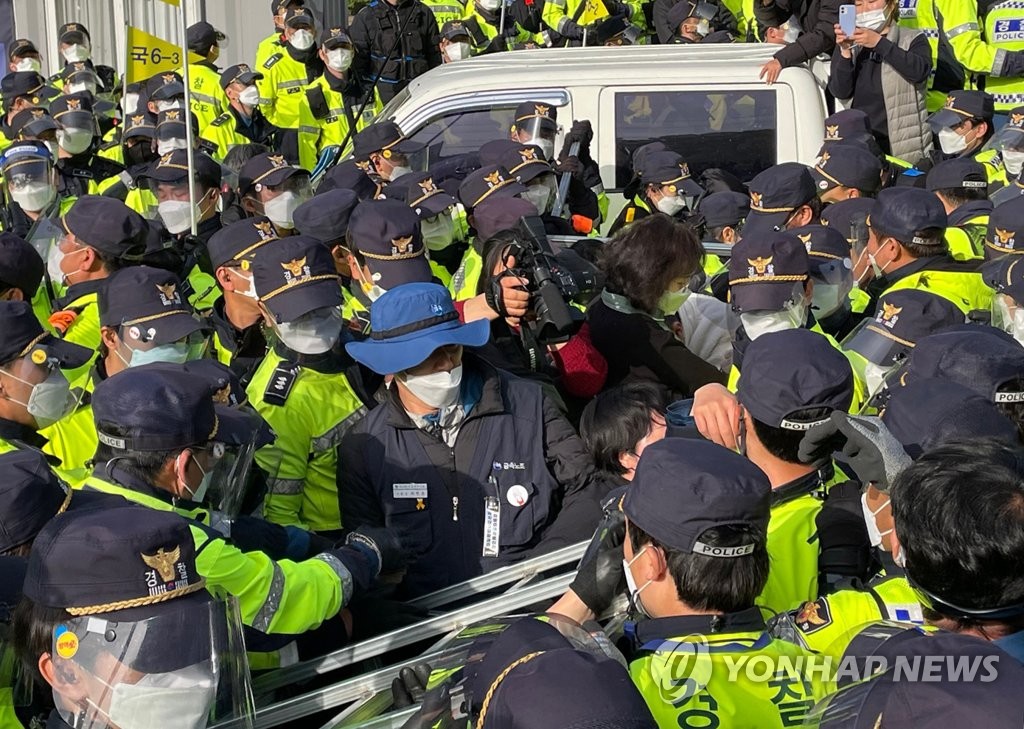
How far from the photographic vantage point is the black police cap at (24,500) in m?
2.77

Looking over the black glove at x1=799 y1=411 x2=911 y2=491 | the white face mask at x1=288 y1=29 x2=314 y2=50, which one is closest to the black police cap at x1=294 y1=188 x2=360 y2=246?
the black glove at x1=799 y1=411 x2=911 y2=491

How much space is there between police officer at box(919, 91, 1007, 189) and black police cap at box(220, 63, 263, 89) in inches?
222

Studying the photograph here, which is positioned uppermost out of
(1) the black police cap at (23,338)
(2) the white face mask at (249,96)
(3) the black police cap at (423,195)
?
(1) the black police cap at (23,338)

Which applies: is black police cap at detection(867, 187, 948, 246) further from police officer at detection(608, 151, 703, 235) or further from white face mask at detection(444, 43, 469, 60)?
white face mask at detection(444, 43, 469, 60)

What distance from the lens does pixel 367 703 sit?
2596 millimetres

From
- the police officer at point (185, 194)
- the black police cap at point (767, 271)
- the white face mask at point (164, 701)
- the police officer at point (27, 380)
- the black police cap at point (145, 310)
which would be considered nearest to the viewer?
the white face mask at point (164, 701)

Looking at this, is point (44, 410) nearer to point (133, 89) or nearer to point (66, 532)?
point (66, 532)

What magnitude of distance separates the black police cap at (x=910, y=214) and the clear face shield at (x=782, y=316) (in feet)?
3.41

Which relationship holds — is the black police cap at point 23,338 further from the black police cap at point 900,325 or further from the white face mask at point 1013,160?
the white face mask at point 1013,160

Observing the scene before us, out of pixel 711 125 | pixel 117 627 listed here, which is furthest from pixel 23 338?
pixel 711 125

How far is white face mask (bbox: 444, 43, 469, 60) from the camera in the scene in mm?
11383

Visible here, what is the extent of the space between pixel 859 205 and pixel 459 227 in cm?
204

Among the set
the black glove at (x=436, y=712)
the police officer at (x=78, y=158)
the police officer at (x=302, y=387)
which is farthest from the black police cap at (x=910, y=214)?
the police officer at (x=78, y=158)

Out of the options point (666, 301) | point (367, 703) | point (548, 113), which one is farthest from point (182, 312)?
point (548, 113)
